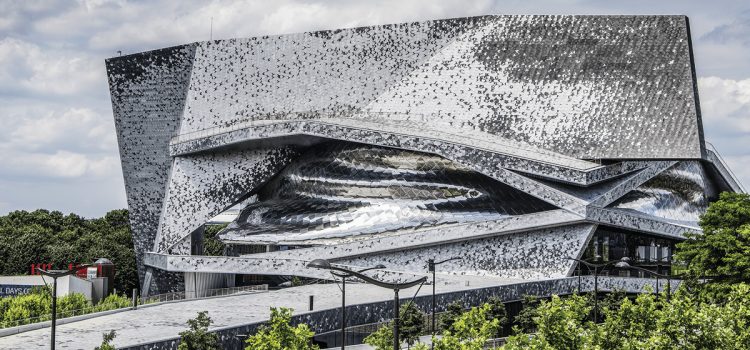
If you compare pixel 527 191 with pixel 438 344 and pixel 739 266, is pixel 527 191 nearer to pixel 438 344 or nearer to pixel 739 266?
pixel 739 266

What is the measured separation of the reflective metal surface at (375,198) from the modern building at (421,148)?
0.11m

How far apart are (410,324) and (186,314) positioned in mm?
10053

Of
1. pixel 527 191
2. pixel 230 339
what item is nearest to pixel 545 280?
pixel 527 191

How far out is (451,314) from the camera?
45625 millimetres

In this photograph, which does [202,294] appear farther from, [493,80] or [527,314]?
[527,314]

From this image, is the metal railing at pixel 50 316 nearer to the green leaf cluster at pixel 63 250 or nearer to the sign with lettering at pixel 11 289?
the sign with lettering at pixel 11 289

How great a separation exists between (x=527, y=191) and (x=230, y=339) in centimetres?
2450

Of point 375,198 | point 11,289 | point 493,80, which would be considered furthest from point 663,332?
point 11,289

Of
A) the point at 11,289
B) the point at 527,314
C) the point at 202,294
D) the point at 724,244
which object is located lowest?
the point at 202,294

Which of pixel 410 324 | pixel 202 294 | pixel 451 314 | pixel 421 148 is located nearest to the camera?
pixel 410 324

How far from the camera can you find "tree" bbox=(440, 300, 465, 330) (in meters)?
45.4

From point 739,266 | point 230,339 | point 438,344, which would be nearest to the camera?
point 438,344

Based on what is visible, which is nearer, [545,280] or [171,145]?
[545,280]

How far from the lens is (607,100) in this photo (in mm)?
60125
